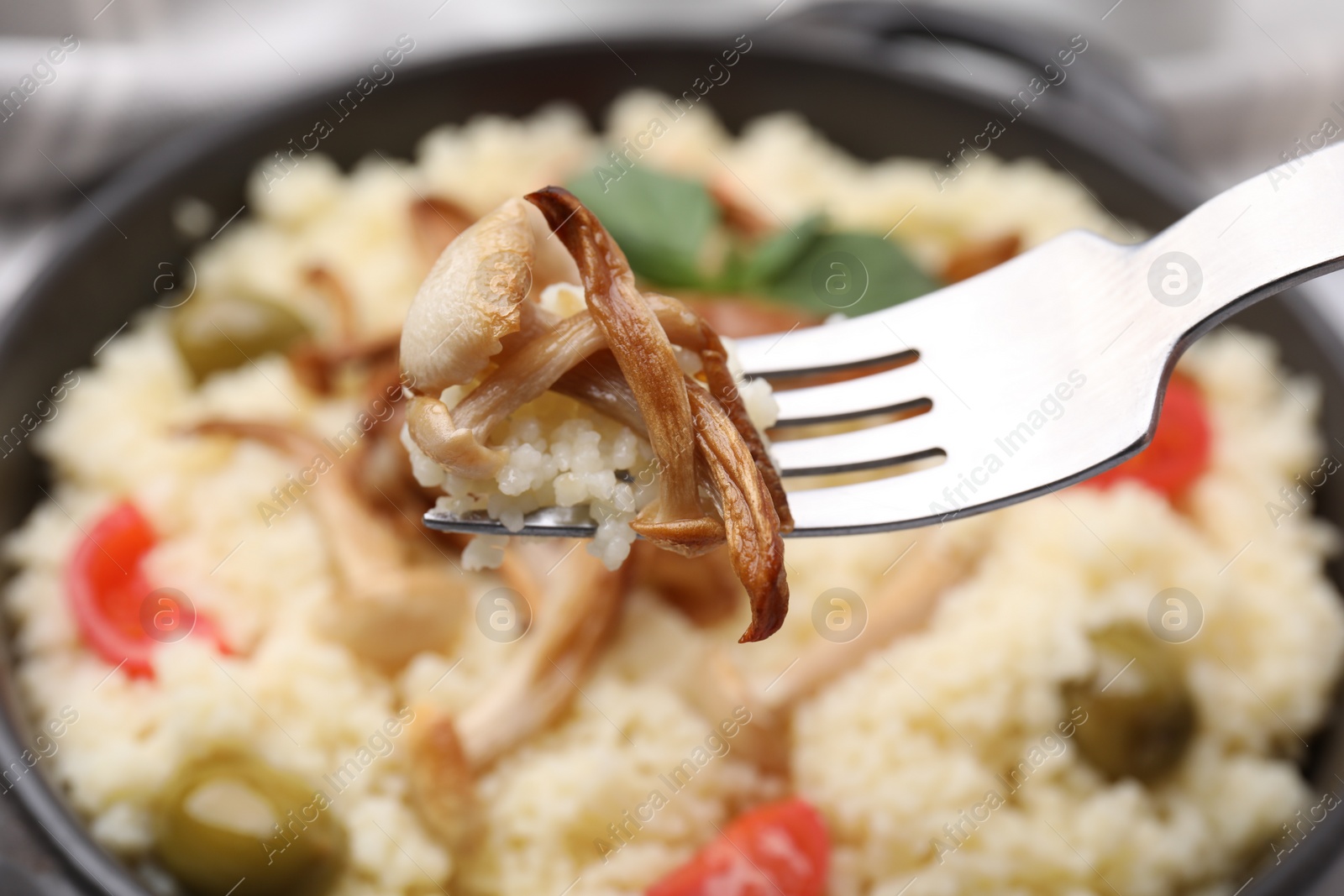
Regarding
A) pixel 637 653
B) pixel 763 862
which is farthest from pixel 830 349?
pixel 763 862

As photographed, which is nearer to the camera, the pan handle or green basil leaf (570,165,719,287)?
green basil leaf (570,165,719,287)

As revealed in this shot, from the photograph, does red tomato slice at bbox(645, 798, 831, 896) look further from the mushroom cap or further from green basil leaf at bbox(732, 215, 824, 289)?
green basil leaf at bbox(732, 215, 824, 289)

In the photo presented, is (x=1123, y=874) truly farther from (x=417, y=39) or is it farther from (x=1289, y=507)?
(x=417, y=39)

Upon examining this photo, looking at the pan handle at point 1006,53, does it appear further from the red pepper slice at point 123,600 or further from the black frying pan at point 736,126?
the red pepper slice at point 123,600

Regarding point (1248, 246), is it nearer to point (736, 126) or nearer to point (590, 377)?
point (590, 377)

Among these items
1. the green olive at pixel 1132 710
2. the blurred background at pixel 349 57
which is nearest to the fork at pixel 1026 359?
the green olive at pixel 1132 710

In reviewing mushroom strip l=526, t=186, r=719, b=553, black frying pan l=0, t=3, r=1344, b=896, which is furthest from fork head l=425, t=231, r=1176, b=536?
black frying pan l=0, t=3, r=1344, b=896
